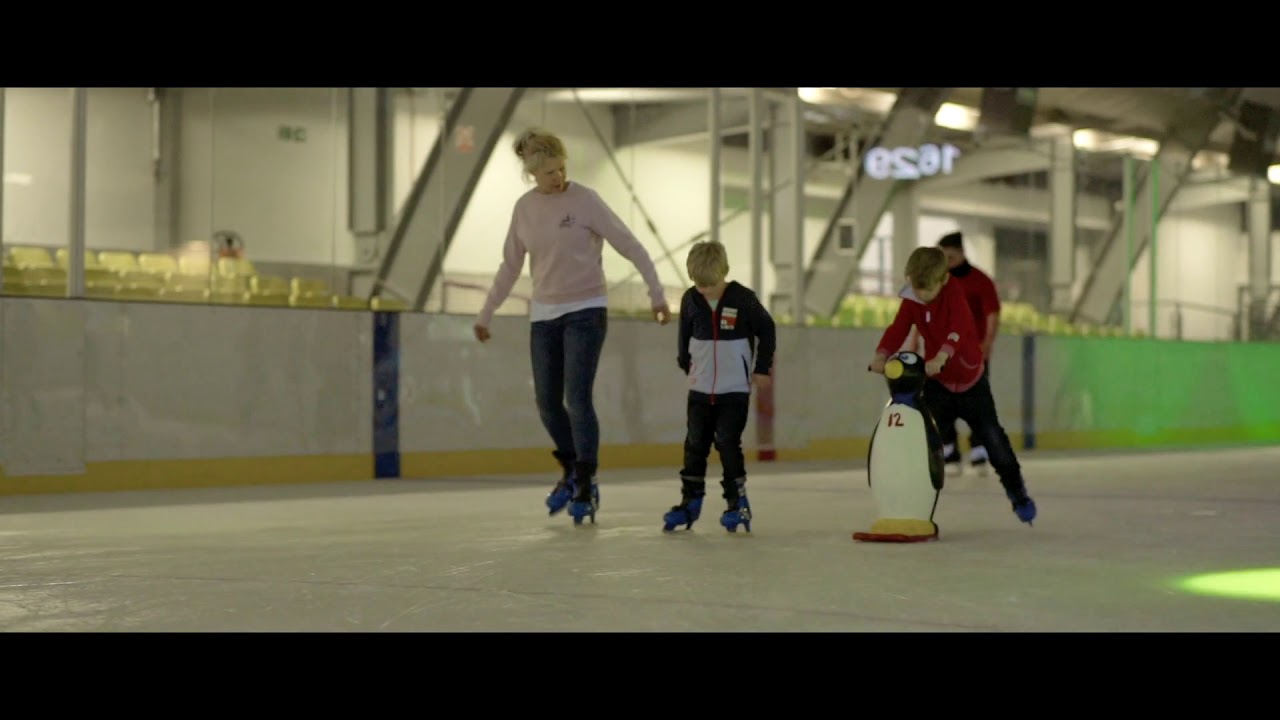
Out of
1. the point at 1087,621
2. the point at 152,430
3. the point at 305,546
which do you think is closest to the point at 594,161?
the point at 152,430

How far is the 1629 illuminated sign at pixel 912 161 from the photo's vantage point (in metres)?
16.0

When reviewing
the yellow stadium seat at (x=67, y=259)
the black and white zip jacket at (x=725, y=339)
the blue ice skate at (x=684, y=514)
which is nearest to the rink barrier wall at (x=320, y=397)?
the yellow stadium seat at (x=67, y=259)

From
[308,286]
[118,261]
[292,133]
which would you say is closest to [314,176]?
[292,133]

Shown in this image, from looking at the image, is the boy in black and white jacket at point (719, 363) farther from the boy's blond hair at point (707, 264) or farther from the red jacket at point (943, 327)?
the red jacket at point (943, 327)

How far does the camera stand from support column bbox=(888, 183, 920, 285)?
15.6 m

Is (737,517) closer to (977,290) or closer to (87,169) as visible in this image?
(977,290)

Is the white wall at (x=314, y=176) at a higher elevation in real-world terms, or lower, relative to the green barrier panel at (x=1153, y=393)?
higher

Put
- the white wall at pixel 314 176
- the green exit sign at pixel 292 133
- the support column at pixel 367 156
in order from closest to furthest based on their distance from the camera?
the white wall at pixel 314 176, the support column at pixel 367 156, the green exit sign at pixel 292 133

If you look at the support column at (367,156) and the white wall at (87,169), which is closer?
the white wall at (87,169)

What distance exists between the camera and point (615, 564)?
4.23 m

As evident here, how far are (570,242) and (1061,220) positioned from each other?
12408mm

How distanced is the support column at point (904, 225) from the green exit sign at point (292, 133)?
6.45 metres
